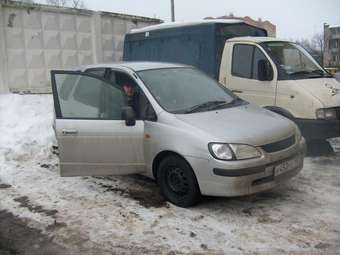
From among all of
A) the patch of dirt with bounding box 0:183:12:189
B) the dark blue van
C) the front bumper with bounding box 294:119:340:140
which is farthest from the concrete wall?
the front bumper with bounding box 294:119:340:140

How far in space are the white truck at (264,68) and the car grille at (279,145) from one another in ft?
6.52

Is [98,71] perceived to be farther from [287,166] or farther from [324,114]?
[324,114]

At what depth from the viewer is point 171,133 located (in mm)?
5133

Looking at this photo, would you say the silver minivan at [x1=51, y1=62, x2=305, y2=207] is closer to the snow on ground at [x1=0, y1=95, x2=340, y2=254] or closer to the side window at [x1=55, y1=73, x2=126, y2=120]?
the side window at [x1=55, y1=73, x2=126, y2=120]

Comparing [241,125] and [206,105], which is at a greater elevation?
[206,105]

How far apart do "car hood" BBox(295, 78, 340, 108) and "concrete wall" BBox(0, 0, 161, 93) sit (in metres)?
6.39

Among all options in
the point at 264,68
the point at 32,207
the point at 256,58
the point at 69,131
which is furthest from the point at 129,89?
the point at 256,58

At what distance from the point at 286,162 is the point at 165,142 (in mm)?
1380

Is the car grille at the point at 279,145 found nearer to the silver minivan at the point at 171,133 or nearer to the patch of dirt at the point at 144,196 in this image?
the silver minivan at the point at 171,133

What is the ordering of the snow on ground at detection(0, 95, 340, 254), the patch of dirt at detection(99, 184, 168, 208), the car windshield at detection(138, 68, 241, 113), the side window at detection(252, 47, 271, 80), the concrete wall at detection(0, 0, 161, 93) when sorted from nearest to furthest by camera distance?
the snow on ground at detection(0, 95, 340, 254), the patch of dirt at detection(99, 184, 168, 208), the car windshield at detection(138, 68, 241, 113), the side window at detection(252, 47, 271, 80), the concrete wall at detection(0, 0, 161, 93)

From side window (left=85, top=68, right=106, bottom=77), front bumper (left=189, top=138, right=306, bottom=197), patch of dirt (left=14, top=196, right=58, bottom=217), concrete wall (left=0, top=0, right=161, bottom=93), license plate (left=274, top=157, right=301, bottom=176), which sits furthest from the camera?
concrete wall (left=0, top=0, right=161, bottom=93)

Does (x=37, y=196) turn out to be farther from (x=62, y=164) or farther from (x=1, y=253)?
(x=1, y=253)

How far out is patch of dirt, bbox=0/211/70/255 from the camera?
4280 mm

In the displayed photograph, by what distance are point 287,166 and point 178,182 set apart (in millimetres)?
1245
